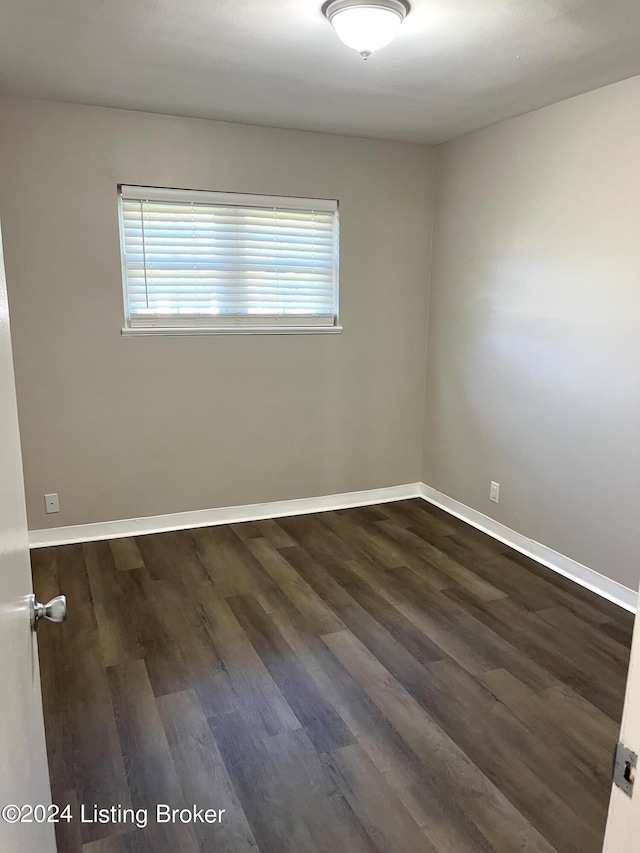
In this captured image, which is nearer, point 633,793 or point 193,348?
point 633,793

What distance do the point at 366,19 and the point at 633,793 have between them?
2.31 m

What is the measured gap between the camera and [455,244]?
405 cm

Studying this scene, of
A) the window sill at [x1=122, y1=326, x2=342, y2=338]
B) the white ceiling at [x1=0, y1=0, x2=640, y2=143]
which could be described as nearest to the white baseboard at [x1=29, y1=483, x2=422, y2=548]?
the window sill at [x1=122, y1=326, x2=342, y2=338]

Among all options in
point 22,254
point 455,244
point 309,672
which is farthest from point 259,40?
point 309,672

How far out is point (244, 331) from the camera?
388 cm

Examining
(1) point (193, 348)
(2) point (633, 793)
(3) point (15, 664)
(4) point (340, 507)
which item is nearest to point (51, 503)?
(1) point (193, 348)

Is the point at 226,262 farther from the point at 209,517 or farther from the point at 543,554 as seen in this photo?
the point at 543,554

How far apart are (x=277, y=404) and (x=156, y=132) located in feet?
5.82

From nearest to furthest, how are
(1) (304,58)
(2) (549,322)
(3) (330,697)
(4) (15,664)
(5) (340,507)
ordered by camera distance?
(4) (15,664) < (3) (330,697) < (1) (304,58) < (2) (549,322) < (5) (340,507)

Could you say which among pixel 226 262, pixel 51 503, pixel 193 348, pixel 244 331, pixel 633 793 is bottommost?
pixel 51 503

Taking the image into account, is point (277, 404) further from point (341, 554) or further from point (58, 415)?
point (58, 415)

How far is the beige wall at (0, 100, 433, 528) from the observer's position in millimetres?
3359

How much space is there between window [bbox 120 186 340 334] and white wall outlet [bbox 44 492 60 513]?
3.58 feet

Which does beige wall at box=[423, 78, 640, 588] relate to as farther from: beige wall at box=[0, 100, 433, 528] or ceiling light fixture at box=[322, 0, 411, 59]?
ceiling light fixture at box=[322, 0, 411, 59]
